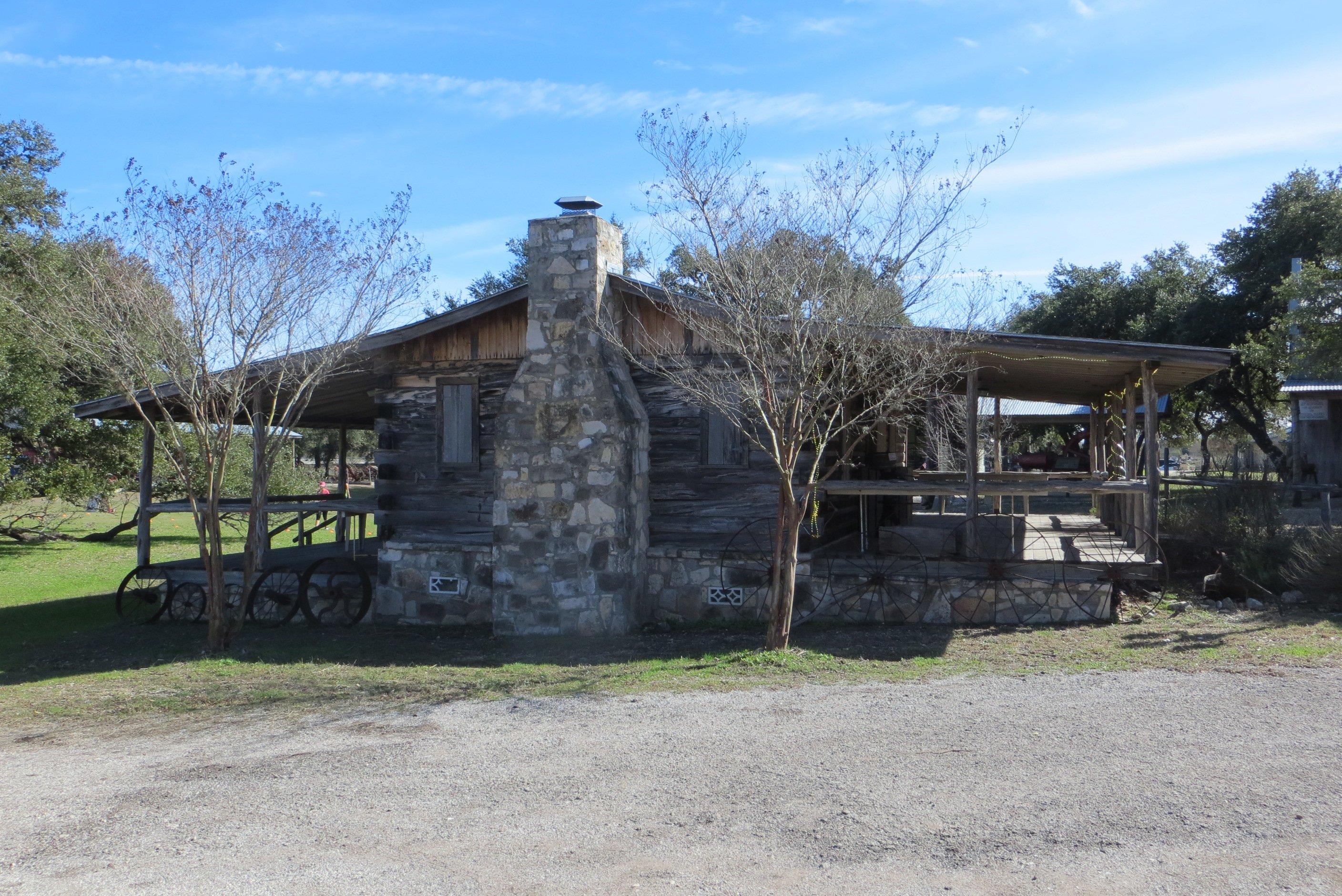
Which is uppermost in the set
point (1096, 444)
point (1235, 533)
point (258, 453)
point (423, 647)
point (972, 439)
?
point (1096, 444)

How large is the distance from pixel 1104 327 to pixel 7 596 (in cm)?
2906

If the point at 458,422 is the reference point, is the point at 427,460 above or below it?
below

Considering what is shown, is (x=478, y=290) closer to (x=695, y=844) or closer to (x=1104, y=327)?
(x=1104, y=327)

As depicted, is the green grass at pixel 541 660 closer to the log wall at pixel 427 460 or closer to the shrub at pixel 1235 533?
the shrub at pixel 1235 533

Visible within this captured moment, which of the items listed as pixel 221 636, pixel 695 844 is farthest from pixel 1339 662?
pixel 221 636

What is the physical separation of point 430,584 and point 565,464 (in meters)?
2.73

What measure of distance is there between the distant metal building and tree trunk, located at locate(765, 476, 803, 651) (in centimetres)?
1691

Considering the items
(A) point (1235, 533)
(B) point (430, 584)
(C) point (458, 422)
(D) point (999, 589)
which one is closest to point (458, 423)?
(C) point (458, 422)

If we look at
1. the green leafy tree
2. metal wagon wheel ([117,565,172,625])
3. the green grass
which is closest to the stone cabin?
the green grass

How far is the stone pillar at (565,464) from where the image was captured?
1074 centimetres

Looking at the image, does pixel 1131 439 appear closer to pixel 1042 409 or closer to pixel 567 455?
pixel 567 455

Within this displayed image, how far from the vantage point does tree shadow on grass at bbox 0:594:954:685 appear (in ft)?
31.5

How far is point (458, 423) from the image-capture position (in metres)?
12.7

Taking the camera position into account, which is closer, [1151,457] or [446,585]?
[1151,457]
